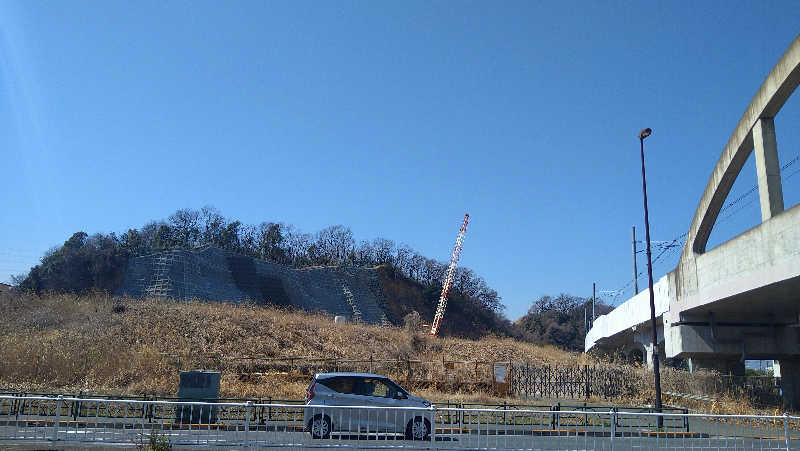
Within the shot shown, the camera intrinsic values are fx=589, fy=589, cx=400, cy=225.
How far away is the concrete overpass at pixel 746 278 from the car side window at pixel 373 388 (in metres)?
11.1

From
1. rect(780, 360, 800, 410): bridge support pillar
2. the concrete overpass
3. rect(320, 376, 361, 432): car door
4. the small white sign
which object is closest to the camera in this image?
rect(320, 376, 361, 432): car door

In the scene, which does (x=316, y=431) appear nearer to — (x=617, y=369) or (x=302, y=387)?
(x=302, y=387)

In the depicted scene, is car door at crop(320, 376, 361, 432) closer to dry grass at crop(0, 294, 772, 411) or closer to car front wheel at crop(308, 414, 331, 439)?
car front wheel at crop(308, 414, 331, 439)

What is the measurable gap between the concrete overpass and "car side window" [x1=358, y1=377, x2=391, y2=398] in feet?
36.3

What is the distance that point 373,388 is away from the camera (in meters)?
14.8

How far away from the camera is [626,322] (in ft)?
123

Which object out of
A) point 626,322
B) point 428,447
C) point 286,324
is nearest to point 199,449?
point 428,447

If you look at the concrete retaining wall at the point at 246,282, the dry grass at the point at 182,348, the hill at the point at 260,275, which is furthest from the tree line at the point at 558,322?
the dry grass at the point at 182,348

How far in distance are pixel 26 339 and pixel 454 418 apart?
2337 cm

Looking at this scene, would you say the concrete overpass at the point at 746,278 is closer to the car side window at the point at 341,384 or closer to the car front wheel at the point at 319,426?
the car side window at the point at 341,384

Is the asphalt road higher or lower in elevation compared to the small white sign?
lower

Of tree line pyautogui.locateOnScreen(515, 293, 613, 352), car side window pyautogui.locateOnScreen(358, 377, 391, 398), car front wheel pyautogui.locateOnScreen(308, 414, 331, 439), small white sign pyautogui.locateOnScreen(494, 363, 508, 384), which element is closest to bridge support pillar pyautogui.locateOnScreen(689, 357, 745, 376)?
small white sign pyautogui.locateOnScreen(494, 363, 508, 384)

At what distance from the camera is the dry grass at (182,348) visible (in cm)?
2538

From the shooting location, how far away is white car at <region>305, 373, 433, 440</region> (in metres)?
11.5
